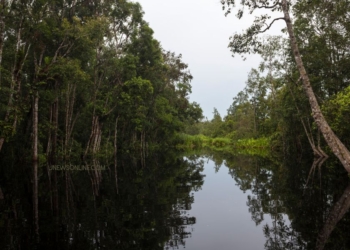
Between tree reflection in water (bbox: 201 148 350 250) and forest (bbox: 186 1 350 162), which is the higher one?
forest (bbox: 186 1 350 162)

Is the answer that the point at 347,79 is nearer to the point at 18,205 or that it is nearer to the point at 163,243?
the point at 163,243

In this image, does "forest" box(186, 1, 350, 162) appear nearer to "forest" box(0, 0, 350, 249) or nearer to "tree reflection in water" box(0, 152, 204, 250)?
"forest" box(0, 0, 350, 249)

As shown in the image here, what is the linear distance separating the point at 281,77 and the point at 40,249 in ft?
98.2

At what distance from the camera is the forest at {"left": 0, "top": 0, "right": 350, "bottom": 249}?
36.7 feet

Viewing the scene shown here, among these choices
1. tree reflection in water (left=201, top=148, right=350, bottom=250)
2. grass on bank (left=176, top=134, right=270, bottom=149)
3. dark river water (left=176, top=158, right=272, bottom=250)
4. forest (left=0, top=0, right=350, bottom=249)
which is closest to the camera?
tree reflection in water (left=201, top=148, right=350, bottom=250)

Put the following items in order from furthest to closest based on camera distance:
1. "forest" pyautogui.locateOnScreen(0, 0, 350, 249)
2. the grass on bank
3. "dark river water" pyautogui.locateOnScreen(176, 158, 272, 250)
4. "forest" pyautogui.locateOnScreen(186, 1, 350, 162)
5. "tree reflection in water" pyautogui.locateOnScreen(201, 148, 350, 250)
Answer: the grass on bank, "forest" pyautogui.locateOnScreen(186, 1, 350, 162), "forest" pyautogui.locateOnScreen(0, 0, 350, 249), "dark river water" pyautogui.locateOnScreen(176, 158, 272, 250), "tree reflection in water" pyautogui.locateOnScreen(201, 148, 350, 250)

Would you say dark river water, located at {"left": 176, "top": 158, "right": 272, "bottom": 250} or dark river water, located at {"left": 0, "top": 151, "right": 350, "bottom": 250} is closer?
dark river water, located at {"left": 0, "top": 151, "right": 350, "bottom": 250}

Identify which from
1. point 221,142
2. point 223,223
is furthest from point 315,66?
point 221,142

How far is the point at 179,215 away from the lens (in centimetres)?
944

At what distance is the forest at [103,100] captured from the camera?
36.7ft

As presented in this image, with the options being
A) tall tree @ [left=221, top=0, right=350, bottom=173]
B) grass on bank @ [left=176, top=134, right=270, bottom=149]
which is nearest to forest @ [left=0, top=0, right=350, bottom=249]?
tall tree @ [left=221, top=0, right=350, bottom=173]

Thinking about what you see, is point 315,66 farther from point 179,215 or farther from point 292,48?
point 179,215

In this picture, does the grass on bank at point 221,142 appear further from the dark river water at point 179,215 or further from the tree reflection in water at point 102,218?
the tree reflection in water at point 102,218

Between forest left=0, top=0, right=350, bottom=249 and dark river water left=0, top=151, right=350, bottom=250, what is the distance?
0.10m
